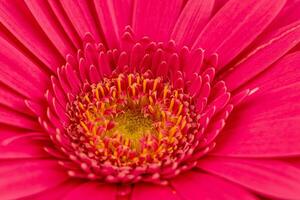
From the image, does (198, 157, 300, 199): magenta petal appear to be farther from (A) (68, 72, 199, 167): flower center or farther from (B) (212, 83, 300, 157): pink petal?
(A) (68, 72, 199, 167): flower center

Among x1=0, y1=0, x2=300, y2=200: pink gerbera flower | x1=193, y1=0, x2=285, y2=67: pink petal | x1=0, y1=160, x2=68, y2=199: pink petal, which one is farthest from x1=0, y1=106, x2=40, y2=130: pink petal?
x1=193, y1=0, x2=285, y2=67: pink petal

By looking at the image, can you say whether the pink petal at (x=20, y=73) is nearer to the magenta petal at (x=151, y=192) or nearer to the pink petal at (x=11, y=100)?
the pink petal at (x=11, y=100)

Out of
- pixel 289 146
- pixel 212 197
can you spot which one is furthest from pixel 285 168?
pixel 212 197

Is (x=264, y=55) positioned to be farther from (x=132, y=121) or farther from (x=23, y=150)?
(x=23, y=150)

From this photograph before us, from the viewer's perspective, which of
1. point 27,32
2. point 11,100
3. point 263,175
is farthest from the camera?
point 27,32

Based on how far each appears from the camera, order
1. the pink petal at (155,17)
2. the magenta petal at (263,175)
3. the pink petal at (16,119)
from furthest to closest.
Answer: the pink petal at (155,17)
the pink petal at (16,119)
the magenta petal at (263,175)

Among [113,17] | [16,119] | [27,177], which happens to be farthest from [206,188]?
[113,17]

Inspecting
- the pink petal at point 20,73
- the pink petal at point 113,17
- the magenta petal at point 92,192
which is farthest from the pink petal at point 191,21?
the magenta petal at point 92,192
